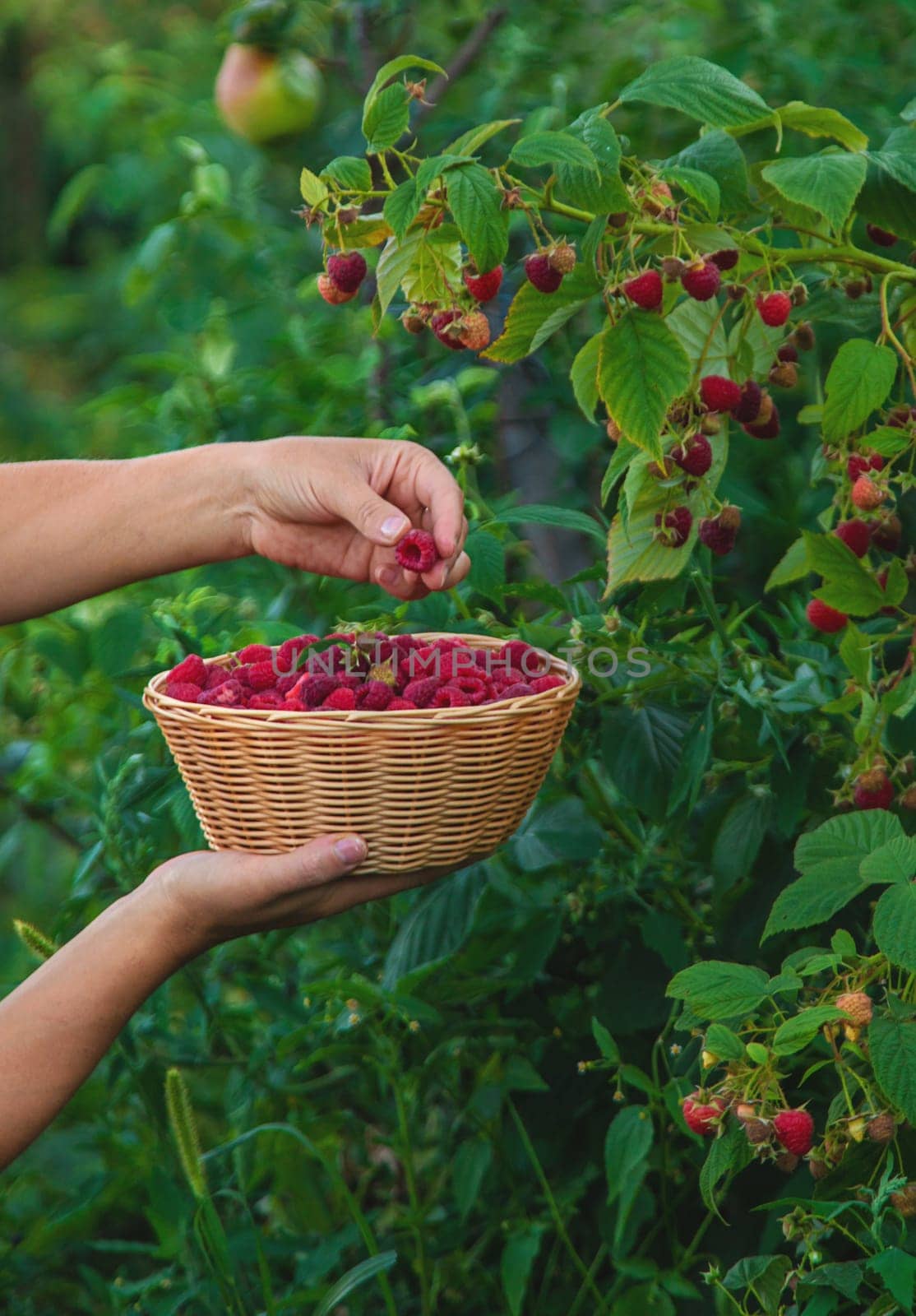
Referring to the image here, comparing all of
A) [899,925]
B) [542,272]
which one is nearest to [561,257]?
[542,272]

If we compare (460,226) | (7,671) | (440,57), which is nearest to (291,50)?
(440,57)

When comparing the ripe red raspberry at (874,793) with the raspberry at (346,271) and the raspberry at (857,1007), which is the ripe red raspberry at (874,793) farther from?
the raspberry at (346,271)

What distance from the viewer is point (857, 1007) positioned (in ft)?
2.74

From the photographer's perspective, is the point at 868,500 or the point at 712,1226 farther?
the point at 712,1226

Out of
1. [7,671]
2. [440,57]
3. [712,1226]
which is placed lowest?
[712,1226]

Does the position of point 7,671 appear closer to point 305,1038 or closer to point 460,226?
point 305,1038

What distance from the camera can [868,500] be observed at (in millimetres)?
992

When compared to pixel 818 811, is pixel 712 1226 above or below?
below

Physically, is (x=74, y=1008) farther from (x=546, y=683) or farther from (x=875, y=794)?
(x=875, y=794)

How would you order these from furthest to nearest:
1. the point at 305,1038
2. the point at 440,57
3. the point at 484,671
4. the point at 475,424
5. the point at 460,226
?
the point at 440,57 → the point at 475,424 → the point at 305,1038 → the point at 484,671 → the point at 460,226

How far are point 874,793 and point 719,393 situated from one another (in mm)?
305

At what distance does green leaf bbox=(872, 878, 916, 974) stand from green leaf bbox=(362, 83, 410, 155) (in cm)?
56

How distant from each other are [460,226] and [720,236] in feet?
0.72

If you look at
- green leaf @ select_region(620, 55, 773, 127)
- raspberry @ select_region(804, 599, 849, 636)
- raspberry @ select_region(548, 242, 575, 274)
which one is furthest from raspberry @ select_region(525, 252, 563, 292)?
raspberry @ select_region(804, 599, 849, 636)
